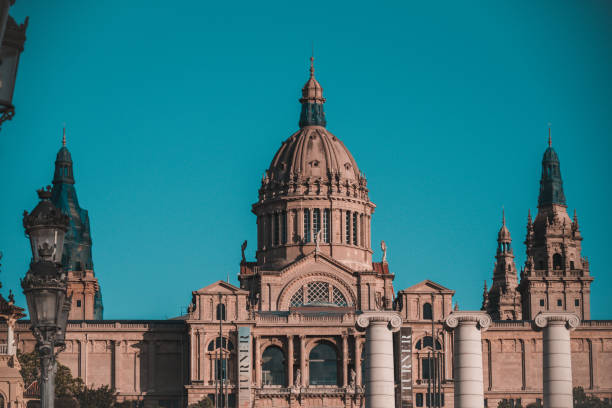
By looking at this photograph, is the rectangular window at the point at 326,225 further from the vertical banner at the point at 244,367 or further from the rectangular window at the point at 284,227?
the vertical banner at the point at 244,367

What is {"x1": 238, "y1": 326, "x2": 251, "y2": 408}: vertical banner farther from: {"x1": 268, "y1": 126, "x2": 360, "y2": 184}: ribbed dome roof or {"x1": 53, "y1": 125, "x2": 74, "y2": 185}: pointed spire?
{"x1": 53, "y1": 125, "x2": 74, "y2": 185}: pointed spire

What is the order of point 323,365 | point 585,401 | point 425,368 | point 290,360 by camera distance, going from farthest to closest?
point 425,368 → point 323,365 → point 290,360 → point 585,401

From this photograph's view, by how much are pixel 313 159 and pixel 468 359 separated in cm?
10675

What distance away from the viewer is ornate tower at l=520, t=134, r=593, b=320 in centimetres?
16912

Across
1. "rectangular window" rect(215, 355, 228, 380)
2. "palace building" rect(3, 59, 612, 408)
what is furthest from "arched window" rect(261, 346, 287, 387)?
"rectangular window" rect(215, 355, 228, 380)

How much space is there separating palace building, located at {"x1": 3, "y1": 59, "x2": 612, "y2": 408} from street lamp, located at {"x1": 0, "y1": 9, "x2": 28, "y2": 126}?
10733cm

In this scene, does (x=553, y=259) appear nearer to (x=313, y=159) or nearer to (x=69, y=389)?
(x=313, y=159)

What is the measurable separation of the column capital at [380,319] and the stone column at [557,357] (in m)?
6.48

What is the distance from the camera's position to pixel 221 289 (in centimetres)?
15162

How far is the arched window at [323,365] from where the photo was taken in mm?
151750

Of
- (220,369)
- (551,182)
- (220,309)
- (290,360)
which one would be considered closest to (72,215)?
(220,309)

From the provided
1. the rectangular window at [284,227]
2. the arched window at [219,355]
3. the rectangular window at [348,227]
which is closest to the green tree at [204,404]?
the arched window at [219,355]

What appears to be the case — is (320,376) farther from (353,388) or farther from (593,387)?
(593,387)

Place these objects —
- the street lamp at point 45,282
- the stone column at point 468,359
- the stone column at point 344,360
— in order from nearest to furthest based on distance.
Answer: the street lamp at point 45,282 < the stone column at point 468,359 < the stone column at point 344,360
